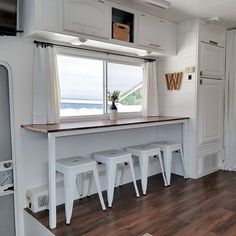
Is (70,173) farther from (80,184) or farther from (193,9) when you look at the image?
(193,9)

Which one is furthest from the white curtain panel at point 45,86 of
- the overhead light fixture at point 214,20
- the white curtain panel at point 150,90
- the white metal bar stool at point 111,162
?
the overhead light fixture at point 214,20

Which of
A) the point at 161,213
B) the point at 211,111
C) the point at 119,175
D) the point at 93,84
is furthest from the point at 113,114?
the point at 211,111

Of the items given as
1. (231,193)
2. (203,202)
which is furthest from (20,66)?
(231,193)

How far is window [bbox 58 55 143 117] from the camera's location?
2918mm

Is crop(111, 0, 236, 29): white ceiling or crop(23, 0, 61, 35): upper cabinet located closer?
crop(23, 0, 61, 35): upper cabinet

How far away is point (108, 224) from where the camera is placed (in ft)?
7.50

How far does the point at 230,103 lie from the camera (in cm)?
390

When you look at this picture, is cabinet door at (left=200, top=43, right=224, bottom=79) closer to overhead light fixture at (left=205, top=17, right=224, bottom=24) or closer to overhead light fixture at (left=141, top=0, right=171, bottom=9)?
overhead light fixture at (left=205, top=17, right=224, bottom=24)

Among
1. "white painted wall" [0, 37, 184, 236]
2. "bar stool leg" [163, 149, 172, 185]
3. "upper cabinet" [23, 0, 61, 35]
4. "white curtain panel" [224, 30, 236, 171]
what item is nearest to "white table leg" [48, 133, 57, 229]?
"white painted wall" [0, 37, 184, 236]

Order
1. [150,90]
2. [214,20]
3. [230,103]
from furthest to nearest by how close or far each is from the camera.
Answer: [230,103]
[150,90]
[214,20]

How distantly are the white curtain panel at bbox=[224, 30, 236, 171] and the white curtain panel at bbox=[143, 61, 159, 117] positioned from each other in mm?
1179

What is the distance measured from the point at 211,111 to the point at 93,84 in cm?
190

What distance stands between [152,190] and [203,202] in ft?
2.16

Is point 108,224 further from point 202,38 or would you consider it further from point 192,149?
point 202,38
